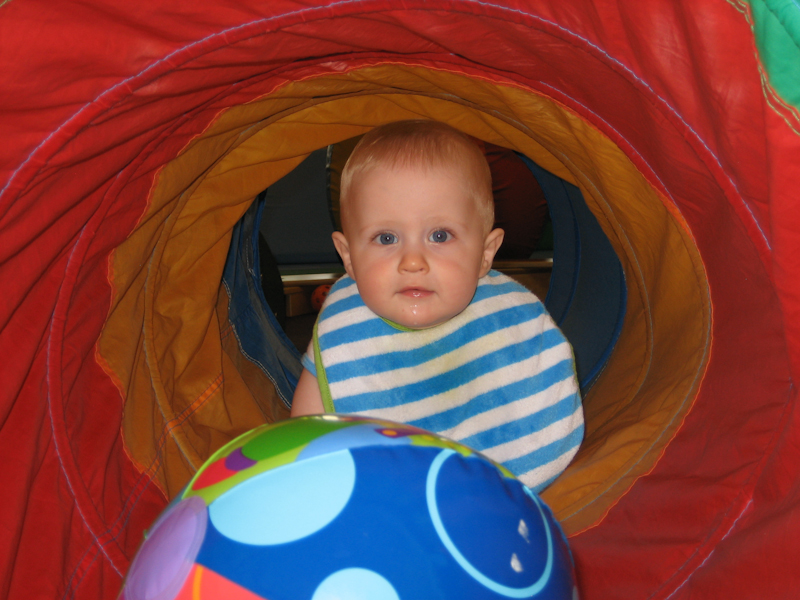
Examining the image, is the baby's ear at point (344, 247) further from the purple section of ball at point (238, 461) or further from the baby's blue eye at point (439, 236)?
the purple section of ball at point (238, 461)

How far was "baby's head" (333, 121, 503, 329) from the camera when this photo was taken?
124 cm

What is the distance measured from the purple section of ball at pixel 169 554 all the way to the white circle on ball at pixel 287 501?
0.02 meters

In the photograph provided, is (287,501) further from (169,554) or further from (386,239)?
(386,239)

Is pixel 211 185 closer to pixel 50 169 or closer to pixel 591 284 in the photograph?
pixel 50 169

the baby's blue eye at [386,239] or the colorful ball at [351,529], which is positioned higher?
the baby's blue eye at [386,239]

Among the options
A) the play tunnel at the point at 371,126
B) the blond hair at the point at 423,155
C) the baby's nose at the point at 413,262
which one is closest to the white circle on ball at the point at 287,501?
the play tunnel at the point at 371,126

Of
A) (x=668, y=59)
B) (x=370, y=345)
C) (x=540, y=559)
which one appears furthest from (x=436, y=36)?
(x=540, y=559)

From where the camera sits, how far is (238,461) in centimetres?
67

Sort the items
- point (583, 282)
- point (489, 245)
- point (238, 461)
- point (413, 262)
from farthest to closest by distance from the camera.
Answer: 1. point (583, 282)
2. point (489, 245)
3. point (413, 262)
4. point (238, 461)

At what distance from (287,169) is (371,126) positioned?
0.79 ft

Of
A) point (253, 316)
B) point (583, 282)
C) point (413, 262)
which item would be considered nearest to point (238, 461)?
point (413, 262)

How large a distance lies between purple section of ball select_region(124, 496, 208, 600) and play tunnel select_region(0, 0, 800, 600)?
1.37 feet

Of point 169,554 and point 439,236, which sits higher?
point 439,236

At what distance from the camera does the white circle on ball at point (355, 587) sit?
54 centimetres
